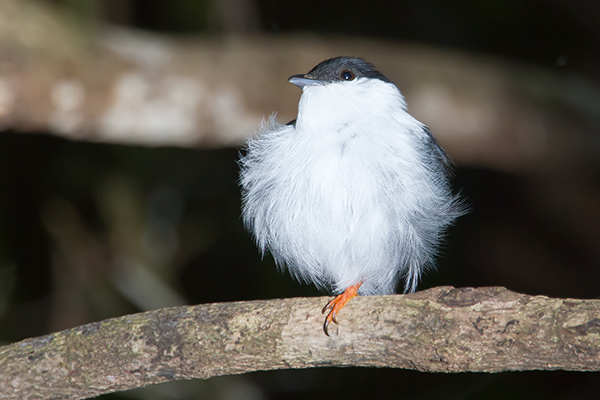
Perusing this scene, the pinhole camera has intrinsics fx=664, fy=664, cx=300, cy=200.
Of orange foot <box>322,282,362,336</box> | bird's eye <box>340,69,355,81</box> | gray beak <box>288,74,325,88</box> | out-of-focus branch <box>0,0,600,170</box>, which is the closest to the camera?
orange foot <box>322,282,362,336</box>

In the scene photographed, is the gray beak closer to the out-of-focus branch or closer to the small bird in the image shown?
the small bird

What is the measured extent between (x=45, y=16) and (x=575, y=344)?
4317 millimetres

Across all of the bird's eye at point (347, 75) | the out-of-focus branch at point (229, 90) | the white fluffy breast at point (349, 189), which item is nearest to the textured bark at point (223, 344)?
the white fluffy breast at point (349, 189)

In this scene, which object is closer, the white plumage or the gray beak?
the white plumage

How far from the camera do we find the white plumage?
3172 mm

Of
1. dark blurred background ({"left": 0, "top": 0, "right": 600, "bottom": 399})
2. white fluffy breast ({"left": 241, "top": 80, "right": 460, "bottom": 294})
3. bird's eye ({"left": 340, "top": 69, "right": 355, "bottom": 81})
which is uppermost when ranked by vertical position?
bird's eye ({"left": 340, "top": 69, "right": 355, "bottom": 81})

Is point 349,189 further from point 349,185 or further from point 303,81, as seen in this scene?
point 303,81

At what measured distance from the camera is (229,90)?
509cm

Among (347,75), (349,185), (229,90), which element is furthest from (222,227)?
(349,185)

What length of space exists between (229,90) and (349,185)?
2.24 meters

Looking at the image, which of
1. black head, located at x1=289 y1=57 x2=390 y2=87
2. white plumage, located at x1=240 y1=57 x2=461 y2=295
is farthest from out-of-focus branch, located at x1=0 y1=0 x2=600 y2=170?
black head, located at x1=289 y1=57 x2=390 y2=87

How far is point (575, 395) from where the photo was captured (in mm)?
5055

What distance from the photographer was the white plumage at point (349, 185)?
10.4 feet

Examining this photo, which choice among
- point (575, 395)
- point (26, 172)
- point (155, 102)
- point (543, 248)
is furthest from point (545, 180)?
point (26, 172)
